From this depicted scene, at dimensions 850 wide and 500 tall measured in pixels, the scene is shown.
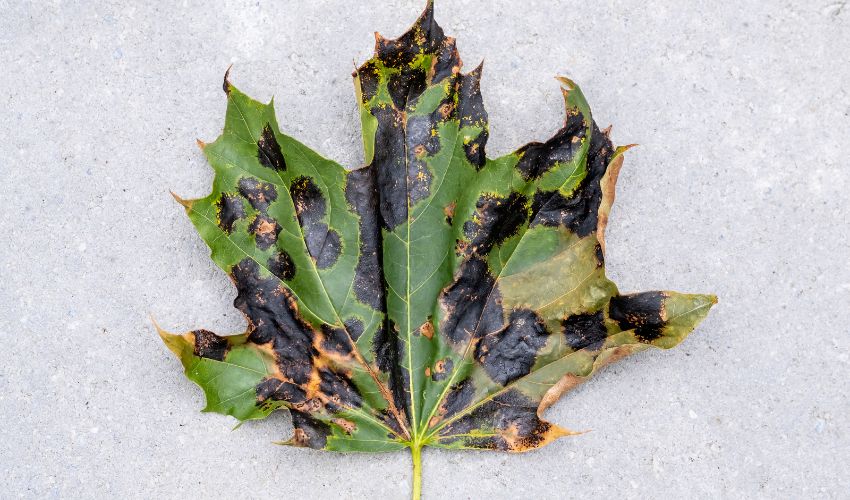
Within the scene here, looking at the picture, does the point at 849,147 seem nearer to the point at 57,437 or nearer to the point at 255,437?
the point at 255,437

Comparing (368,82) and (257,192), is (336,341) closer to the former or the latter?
(257,192)

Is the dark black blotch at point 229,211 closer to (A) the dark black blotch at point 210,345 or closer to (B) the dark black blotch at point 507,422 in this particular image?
(A) the dark black blotch at point 210,345

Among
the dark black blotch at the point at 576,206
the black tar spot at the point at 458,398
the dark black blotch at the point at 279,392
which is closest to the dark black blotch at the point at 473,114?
the dark black blotch at the point at 576,206

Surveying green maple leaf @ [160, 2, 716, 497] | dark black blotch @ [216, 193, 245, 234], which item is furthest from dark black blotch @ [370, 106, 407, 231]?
dark black blotch @ [216, 193, 245, 234]

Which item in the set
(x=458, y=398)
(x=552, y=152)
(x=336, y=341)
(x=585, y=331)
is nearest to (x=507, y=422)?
(x=458, y=398)

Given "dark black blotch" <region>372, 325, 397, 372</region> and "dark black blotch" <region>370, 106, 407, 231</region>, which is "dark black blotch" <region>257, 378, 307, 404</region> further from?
"dark black blotch" <region>370, 106, 407, 231</region>
